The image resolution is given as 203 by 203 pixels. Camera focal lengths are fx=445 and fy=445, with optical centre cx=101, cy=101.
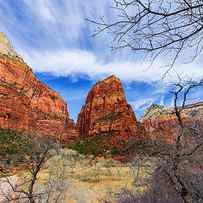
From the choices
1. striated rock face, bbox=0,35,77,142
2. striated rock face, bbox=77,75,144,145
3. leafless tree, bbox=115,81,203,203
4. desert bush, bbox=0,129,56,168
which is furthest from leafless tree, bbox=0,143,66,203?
striated rock face, bbox=77,75,144,145

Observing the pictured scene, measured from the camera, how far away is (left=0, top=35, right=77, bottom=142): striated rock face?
114 meters

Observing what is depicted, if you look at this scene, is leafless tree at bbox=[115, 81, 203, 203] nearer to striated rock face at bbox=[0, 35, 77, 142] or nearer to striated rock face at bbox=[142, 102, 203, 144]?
striated rock face at bbox=[142, 102, 203, 144]

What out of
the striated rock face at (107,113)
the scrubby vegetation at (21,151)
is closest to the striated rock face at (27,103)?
the striated rock face at (107,113)

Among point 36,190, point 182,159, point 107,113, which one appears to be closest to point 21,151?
point 36,190

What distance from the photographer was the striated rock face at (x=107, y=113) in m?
120

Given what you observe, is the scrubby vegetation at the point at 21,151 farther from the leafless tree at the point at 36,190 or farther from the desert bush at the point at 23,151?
the leafless tree at the point at 36,190

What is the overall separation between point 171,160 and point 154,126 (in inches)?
79.2

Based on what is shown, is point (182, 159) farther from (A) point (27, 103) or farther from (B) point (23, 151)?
(A) point (27, 103)

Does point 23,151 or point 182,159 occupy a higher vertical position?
point 23,151

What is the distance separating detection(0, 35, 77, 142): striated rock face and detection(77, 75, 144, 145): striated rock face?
631cm

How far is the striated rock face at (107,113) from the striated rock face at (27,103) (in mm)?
6314

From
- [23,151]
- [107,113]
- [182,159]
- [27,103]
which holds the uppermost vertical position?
[107,113]

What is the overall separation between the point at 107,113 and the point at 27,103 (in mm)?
26503

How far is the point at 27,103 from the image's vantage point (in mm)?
126750
